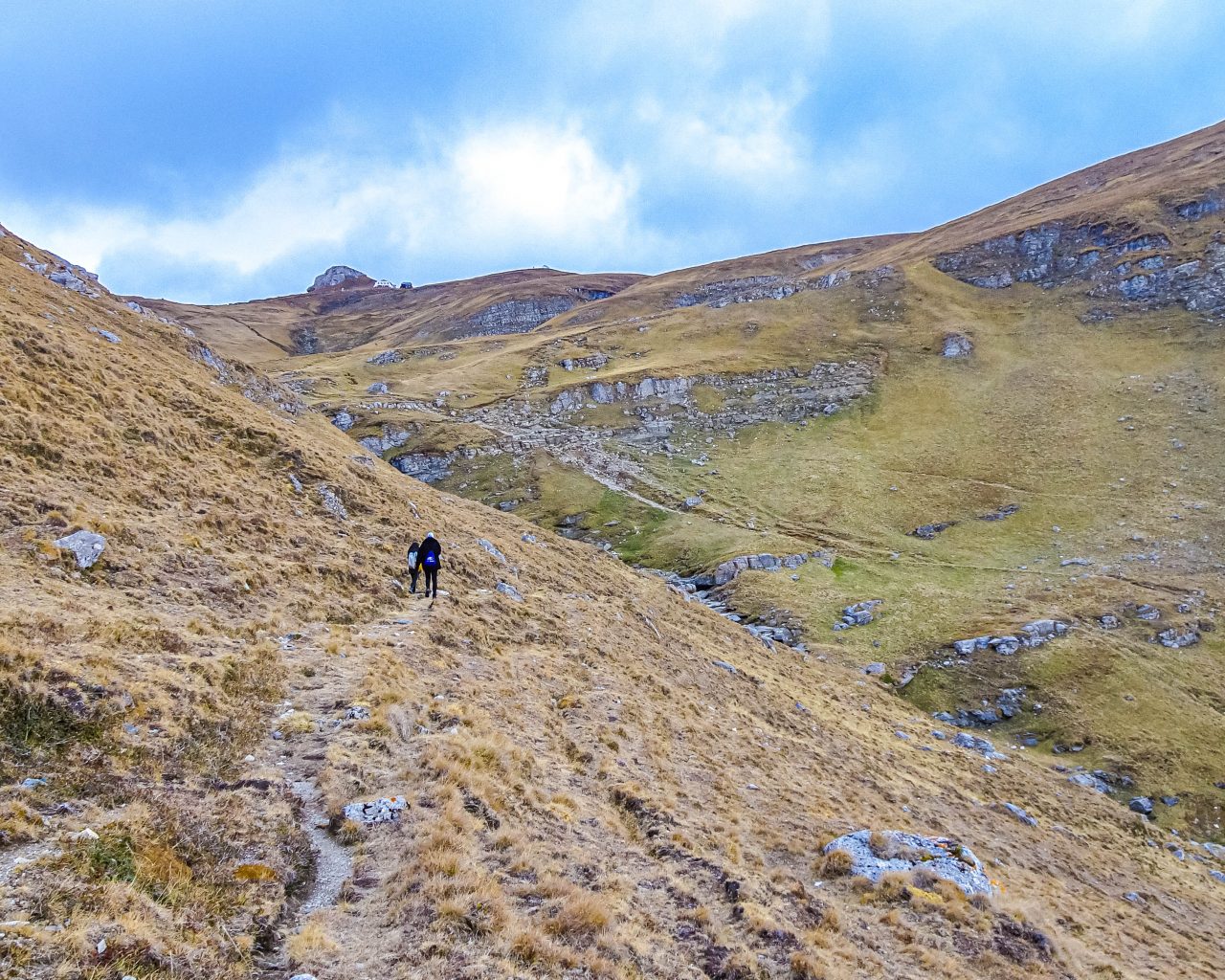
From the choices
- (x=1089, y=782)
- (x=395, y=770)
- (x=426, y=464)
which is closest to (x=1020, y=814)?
(x=1089, y=782)

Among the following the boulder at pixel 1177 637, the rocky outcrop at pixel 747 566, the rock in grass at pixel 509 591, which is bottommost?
the boulder at pixel 1177 637

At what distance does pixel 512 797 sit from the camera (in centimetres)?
1309

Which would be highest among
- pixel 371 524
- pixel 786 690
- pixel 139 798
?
pixel 371 524

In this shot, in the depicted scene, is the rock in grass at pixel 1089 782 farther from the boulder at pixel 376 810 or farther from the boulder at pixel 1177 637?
the boulder at pixel 376 810

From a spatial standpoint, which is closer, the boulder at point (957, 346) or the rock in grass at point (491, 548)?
the rock in grass at point (491, 548)

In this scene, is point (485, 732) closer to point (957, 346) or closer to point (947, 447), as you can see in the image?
point (947, 447)

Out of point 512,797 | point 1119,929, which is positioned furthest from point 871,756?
point 512,797

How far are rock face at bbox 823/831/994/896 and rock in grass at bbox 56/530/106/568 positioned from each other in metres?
19.5

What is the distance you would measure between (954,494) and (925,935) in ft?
222

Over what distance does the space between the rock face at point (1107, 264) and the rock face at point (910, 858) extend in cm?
11657

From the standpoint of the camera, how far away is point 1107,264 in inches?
4451

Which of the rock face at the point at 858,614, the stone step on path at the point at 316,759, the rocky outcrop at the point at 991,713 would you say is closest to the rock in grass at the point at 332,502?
the stone step on path at the point at 316,759

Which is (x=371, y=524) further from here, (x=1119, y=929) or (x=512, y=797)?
(x=1119, y=929)

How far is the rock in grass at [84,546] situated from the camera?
16.0m
